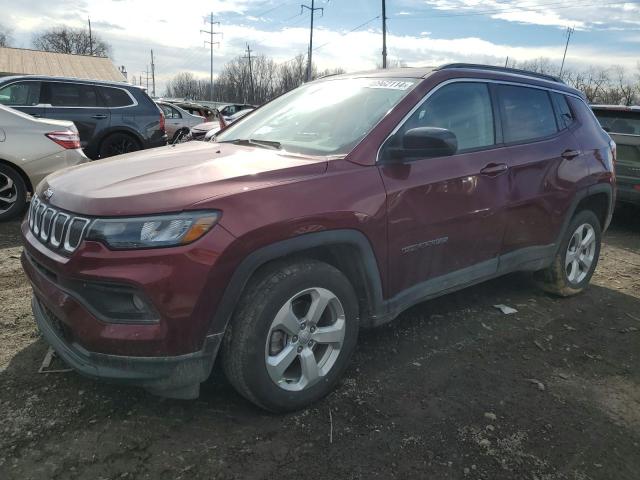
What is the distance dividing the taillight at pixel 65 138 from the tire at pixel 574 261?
5.45 metres

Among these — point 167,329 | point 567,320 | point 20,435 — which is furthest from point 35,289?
point 567,320

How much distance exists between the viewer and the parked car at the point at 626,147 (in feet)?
22.7

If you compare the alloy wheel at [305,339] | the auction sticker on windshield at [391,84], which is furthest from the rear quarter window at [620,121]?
the alloy wheel at [305,339]

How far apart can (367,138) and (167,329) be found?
149cm

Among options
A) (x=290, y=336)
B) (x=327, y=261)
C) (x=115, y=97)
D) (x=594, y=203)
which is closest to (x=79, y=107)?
(x=115, y=97)

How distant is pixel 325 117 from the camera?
322cm

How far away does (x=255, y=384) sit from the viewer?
2412 millimetres

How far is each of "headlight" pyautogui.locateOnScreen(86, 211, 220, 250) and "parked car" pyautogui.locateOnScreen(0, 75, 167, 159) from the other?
7560mm

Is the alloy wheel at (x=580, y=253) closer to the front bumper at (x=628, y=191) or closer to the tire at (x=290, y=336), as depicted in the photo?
the tire at (x=290, y=336)

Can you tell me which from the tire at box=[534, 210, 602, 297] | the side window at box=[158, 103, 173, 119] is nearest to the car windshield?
the tire at box=[534, 210, 602, 297]

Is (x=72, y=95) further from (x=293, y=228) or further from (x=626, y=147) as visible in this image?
(x=626, y=147)

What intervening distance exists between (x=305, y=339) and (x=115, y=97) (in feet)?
27.6

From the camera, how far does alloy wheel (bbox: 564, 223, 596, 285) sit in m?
4.48

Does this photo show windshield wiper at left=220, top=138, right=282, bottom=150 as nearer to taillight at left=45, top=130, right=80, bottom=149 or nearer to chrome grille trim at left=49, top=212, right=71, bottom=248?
chrome grille trim at left=49, top=212, right=71, bottom=248
